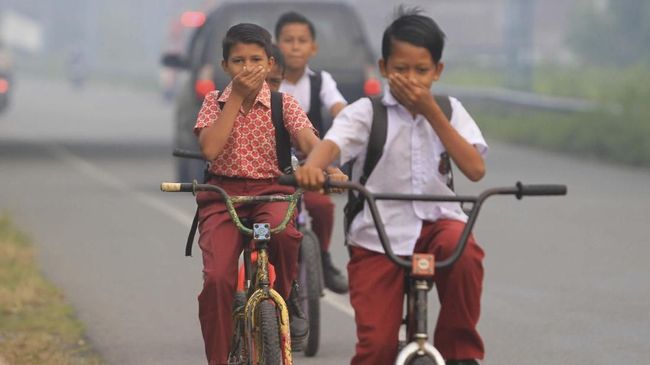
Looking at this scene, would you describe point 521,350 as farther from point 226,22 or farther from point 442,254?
point 226,22

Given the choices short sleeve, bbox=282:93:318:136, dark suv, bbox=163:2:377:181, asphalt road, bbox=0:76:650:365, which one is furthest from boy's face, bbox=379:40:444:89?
dark suv, bbox=163:2:377:181

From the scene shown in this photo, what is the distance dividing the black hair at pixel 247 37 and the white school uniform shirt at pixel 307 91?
105 inches

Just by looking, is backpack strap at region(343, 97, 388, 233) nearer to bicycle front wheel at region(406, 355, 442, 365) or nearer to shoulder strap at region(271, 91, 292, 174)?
bicycle front wheel at region(406, 355, 442, 365)

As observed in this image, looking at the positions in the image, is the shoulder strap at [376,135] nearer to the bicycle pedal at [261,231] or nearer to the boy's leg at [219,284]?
the bicycle pedal at [261,231]

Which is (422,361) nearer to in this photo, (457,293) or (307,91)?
(457,293)

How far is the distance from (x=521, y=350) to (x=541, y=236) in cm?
555

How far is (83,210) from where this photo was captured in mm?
17125

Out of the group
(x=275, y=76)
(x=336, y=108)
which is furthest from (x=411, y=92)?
(x=336, y=108)

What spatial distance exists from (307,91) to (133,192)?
946cm

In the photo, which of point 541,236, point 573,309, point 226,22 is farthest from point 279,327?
point 226,22

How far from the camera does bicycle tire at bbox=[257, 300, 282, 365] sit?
22.4ft

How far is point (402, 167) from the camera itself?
6.24m

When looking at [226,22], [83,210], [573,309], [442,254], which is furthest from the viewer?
[226,22]

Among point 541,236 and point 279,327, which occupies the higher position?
point 279,327
